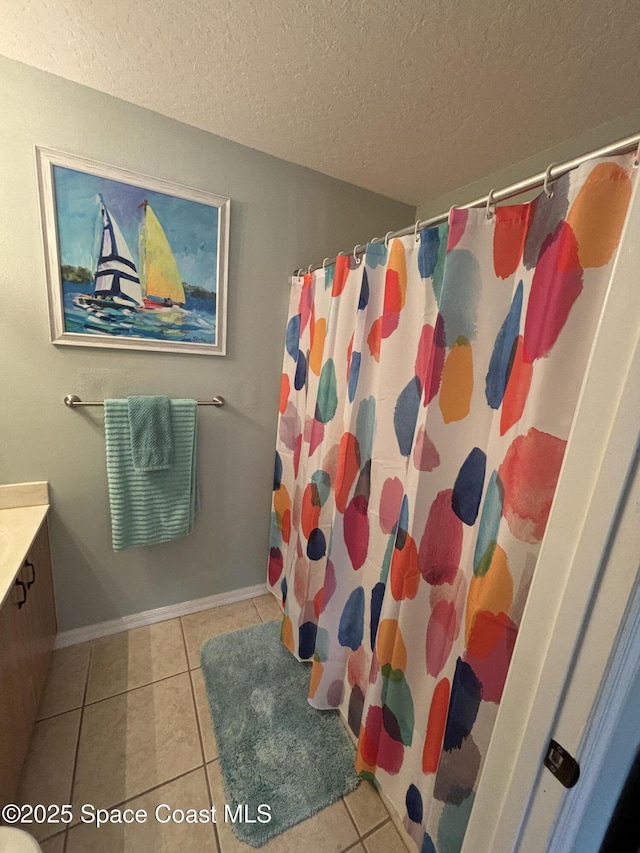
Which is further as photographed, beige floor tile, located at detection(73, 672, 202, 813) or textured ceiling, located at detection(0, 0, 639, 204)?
beige floor tile, located at detection(73, 672, 202, 813)

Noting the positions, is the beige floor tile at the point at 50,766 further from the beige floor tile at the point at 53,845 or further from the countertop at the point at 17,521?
the countertop at the point at 17,521

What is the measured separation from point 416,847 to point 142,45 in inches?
98.6

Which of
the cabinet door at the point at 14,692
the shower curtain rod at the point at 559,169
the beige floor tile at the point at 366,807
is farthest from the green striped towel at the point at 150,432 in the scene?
the beige floor tile at the point at 366,807

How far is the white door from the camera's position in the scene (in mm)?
414

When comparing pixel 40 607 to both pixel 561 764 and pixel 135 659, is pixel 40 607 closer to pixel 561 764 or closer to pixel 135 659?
Answer: pixel 135 659

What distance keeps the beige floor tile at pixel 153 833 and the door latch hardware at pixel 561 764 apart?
3.63 ft

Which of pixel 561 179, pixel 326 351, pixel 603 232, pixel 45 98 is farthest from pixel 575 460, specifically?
pixel 45 98

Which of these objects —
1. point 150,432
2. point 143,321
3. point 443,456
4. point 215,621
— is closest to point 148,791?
point 215,621

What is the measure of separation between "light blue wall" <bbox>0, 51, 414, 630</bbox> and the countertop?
0.05m

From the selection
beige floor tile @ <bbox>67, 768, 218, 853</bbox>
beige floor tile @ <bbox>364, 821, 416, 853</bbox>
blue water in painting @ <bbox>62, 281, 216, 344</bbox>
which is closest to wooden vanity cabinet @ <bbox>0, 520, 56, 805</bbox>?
beige floor tile @ <bbox>67, 768, 218, 853</bbox>

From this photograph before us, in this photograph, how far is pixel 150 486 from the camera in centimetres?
152

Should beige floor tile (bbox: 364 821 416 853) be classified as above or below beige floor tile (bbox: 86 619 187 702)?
below

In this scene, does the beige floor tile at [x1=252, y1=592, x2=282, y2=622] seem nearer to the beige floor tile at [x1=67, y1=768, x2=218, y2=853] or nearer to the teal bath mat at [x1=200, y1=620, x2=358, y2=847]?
the teal bath mat at [x1=200, y1=620, x2=358, y2=847]

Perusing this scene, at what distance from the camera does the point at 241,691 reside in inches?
56.0
